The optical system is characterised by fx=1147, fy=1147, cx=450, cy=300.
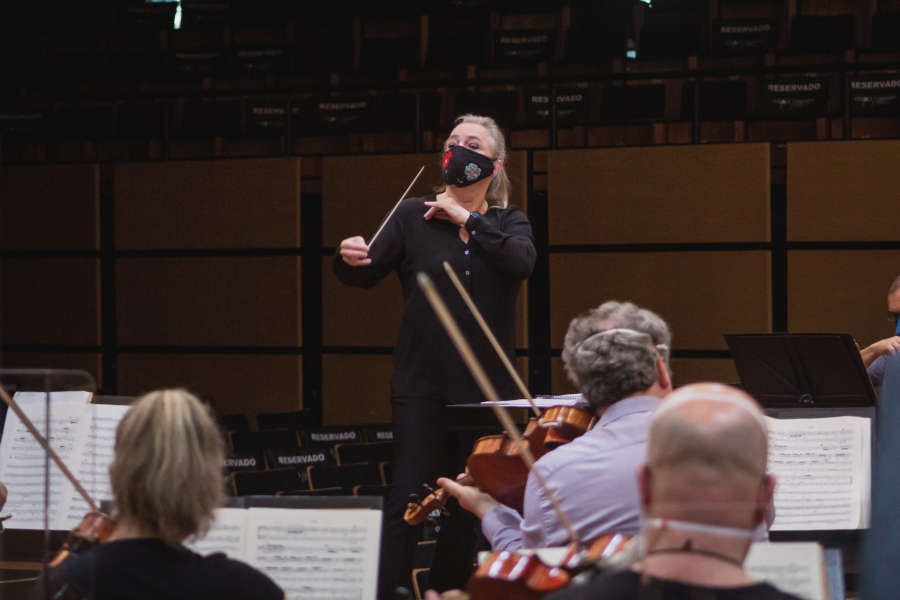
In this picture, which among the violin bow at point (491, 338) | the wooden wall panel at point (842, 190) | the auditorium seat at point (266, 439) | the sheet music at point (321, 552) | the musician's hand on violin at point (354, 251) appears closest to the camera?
the sheet music at point (321, 552)

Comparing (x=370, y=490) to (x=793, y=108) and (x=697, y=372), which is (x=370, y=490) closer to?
(x=697, y=372)

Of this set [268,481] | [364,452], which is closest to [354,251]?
[268,481]

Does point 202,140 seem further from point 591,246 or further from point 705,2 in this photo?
point 705,2

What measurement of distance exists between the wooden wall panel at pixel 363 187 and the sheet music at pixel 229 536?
4.71 m

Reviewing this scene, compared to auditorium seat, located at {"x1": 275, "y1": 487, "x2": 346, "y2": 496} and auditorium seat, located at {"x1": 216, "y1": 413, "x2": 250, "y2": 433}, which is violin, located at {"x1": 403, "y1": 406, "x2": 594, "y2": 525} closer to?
auditorium seat, located at {"x1": 275, "y1": 487, "x2": 346, "y2": 496}

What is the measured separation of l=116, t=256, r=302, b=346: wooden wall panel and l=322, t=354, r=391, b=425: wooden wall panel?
0.32 metres

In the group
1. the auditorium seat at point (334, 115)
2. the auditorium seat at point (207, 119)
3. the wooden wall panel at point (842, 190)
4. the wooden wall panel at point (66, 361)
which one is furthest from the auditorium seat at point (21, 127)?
the wooden wall panel at point (842, 190)

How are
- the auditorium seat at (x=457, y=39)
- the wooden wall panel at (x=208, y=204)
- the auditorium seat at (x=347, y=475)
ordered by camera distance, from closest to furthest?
the auditorium seat at (x=347, y=475) → the wooden wall panel at (x=208, y=204) → the auditorium seat at (x=457, y=39)

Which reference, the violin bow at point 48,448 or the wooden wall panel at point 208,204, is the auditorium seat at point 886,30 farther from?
the violin bow at point 48,448

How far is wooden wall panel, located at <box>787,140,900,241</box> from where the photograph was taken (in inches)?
247

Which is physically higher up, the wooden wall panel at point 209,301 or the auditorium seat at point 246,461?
the wooden wall panel at point 209,301

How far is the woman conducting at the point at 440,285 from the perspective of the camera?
9.96 feet

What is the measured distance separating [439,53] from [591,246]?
2014mm

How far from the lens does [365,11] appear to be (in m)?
8.64
